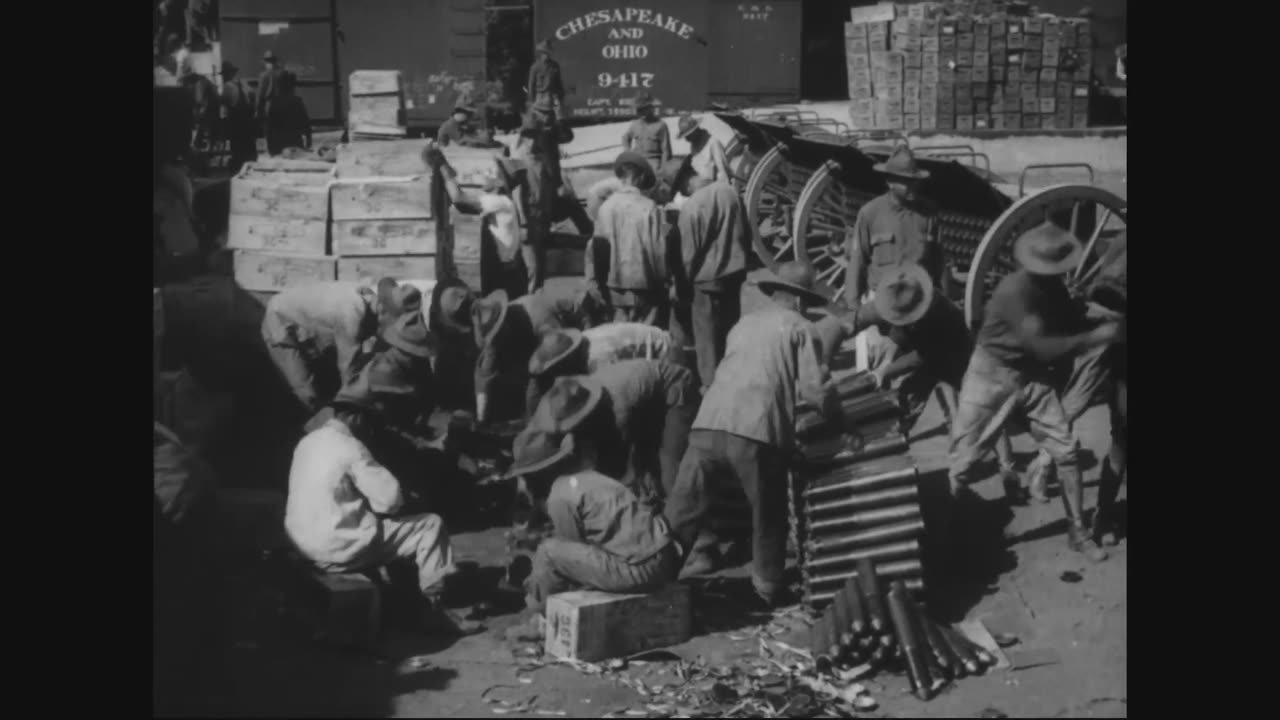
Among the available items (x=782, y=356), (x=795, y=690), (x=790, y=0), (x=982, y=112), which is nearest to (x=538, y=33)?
(x=790, y=0)

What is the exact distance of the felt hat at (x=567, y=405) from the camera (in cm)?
897

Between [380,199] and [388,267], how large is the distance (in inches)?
21.7

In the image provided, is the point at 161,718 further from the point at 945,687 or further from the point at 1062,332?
the point at 1062,332

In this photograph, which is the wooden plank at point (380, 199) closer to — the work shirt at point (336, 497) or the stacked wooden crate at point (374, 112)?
the stacked wooden crate at point (374, 112)

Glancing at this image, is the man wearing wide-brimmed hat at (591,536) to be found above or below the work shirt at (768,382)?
below

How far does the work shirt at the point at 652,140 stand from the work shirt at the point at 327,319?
847 cm

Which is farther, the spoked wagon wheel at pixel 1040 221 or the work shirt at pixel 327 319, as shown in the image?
the spoked wagon wheel at pixel 1040 221

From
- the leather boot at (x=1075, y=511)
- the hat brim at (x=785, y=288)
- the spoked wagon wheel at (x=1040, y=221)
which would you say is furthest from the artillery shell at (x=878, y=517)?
the spoked wagon wheel at (x=1040, y=221)

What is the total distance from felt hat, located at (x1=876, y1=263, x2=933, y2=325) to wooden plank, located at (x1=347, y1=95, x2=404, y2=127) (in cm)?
548

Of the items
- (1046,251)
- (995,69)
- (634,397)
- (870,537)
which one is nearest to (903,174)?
(1046,251)

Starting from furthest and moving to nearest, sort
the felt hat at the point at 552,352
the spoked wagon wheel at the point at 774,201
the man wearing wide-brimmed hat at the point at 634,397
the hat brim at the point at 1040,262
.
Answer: the spoked wagon wheel at the point at 774,201 → the felt hat at the point at 552,352 → the man wearing wide-brimmed hat at the point at 634,397 → the hat brim at the point at 1040,262

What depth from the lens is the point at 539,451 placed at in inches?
358

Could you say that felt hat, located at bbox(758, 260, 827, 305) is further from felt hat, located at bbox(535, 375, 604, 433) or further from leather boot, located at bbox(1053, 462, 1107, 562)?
leather boot, located at bbox(1053, 462, 1107, 562)

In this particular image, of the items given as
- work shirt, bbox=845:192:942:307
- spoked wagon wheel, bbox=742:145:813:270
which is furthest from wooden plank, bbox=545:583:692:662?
spoked wagon wheel, bbox=742:145:813:270
